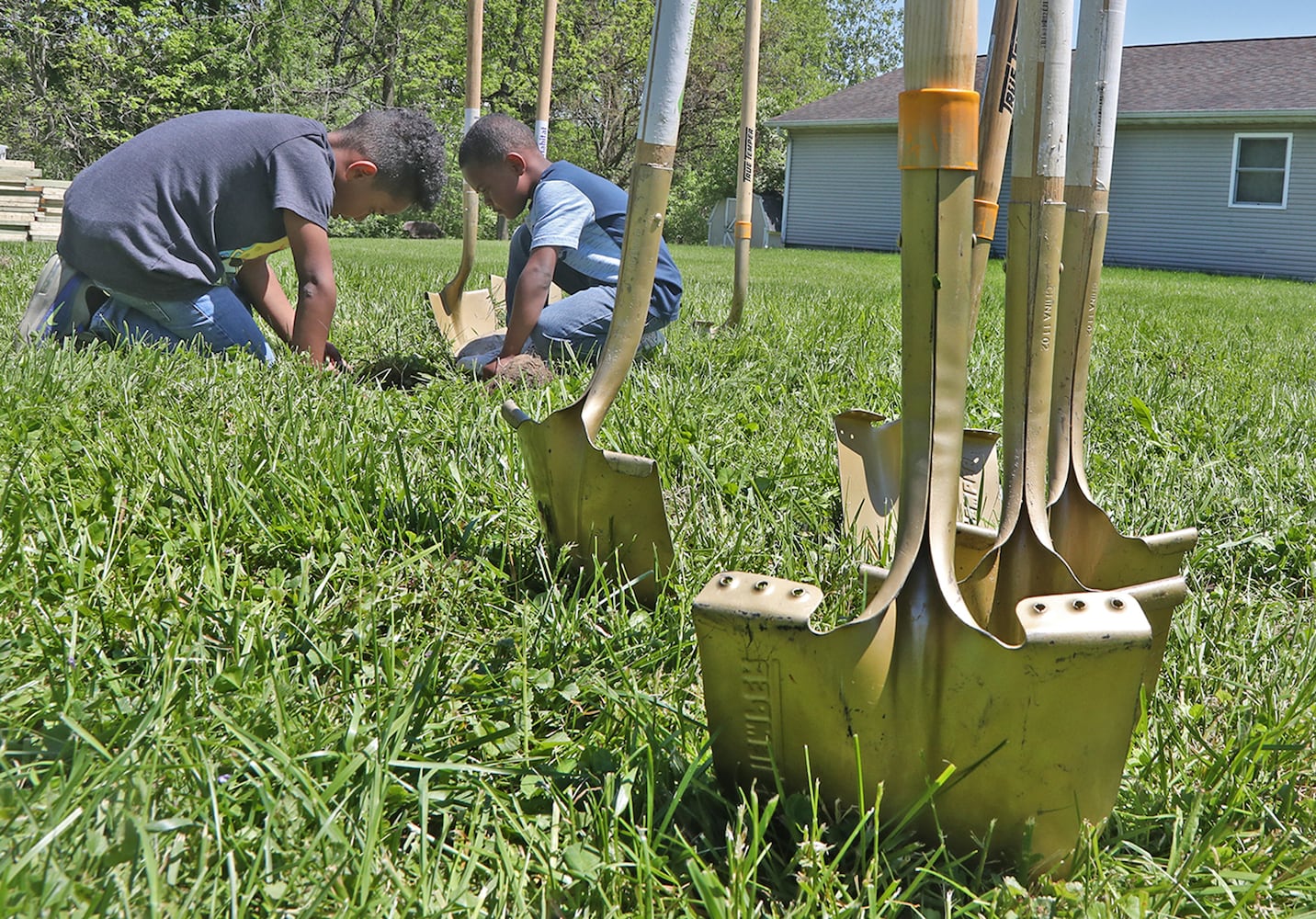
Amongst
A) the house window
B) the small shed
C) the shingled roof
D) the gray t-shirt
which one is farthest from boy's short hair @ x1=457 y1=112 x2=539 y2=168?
the small shed

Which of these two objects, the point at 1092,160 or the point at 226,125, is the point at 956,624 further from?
the point at 226,125

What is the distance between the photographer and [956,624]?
1059 mm

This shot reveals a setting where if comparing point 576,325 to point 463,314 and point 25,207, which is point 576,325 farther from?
point 25,207

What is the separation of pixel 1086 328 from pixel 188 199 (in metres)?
3.34

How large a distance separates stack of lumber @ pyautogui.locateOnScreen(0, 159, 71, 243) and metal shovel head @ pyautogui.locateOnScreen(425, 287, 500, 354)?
35.5ft

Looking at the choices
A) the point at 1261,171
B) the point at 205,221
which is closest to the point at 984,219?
the point at 205,221

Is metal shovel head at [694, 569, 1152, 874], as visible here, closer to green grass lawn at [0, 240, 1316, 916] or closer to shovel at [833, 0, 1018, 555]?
green grass lawn at [0, 240, 1316, 916]

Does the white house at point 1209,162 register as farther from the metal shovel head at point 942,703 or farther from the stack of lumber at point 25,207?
the metal shovel head at point 942,703

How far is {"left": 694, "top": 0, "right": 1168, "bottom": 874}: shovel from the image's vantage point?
1.03 meters

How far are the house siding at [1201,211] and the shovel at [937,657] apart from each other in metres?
19.6

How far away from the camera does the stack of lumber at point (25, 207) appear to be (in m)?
13.5

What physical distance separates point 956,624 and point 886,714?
0.13m

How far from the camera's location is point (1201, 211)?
18938 mm

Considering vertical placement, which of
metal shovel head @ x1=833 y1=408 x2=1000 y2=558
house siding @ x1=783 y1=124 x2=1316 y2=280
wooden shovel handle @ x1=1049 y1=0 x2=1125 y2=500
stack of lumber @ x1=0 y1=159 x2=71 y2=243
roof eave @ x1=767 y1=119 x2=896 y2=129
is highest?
roof eave @ x1=767 y1=119 x2=896 y2=129
